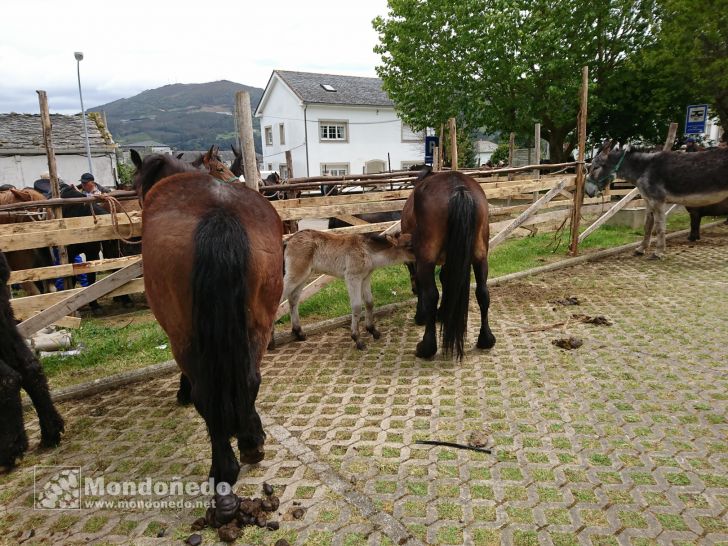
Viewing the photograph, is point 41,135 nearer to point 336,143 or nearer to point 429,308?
point 336,143

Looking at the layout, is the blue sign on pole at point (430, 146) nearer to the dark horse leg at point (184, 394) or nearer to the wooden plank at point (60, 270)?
the wooden plank at point (60, 270)

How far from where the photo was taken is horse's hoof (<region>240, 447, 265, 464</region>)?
9.70 feet

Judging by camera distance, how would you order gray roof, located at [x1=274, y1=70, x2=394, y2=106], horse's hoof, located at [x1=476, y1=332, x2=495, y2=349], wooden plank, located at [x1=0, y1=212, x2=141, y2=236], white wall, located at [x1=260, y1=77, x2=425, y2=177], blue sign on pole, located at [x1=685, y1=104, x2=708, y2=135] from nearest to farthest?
horse's hoof, located at [x1=476, y1=332, x2=495, y2=349]
wooden plank, located at [x1=0, y1=212, x2=141, y2=236]
blue sign on pole, located at [x1=685, y1=104, x2=708, y2=135]
gray roof, located at [x1=274, y1=70, x2=394, y2=106]
white wall, located at [x1=260, y1=77, x2=425, y2=177]

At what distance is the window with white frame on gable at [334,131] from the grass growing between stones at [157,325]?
2421 centimetres

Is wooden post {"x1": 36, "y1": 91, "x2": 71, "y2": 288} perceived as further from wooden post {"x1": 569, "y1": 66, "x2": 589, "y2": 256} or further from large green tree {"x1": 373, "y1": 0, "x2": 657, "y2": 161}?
large green tree {"x1": 373, "y1": 0, "x2": 657, "y2": 161}

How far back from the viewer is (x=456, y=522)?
103 inches

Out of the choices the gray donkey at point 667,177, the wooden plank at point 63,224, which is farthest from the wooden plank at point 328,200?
the gray donkey at point 667,177

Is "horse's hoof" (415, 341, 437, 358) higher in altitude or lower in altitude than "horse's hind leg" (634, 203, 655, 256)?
lower

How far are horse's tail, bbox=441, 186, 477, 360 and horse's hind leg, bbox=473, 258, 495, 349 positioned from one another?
36 centimetres

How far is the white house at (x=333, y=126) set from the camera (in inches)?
1256

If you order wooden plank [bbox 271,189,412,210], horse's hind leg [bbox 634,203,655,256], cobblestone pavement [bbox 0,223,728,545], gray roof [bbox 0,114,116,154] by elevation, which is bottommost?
cobblestone pavement [bbox 0,223,728,545]

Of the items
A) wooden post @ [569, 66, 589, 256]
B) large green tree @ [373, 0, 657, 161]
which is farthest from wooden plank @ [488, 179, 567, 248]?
large green tree @ [373, 0, 657, 161]

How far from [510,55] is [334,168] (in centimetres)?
1742

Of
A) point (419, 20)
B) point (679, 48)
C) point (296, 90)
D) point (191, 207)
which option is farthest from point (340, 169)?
point (191, 207)
